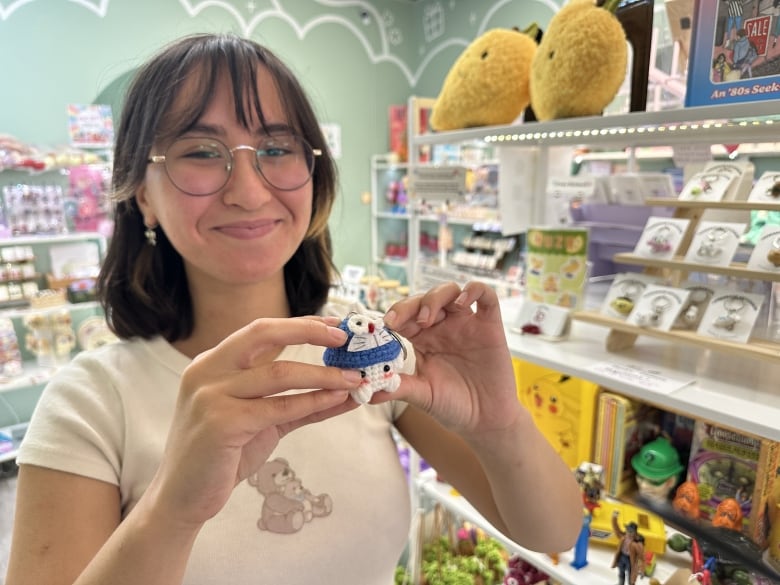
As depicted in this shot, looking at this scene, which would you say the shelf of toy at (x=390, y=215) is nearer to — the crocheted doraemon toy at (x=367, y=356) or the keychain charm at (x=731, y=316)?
the keychain charm at (x=731, y=316)

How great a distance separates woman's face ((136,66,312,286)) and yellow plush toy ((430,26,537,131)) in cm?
59

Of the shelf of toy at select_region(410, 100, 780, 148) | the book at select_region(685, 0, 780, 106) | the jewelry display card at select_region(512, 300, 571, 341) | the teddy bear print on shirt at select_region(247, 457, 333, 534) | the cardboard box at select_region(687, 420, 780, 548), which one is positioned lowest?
the cardboard box at select_region(687, 420, 780, 548)

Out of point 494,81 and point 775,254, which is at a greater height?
point 494,81

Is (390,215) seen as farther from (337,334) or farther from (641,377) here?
(337,334)

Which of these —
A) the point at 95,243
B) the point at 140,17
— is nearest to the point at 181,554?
the point at 95,243

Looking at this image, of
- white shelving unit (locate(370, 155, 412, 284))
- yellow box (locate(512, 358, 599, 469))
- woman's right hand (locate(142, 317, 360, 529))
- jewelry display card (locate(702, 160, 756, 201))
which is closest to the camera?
woman's right hand (locate(142, 317, 360, 529))

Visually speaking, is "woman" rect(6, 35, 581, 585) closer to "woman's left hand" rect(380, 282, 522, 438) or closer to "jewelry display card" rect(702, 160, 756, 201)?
"woman's left hand" rect(380, 282, 522, 438)

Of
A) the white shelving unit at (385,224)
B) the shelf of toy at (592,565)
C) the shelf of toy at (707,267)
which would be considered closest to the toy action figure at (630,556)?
the shelf of toy at (592,565)

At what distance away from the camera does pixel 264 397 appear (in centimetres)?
58

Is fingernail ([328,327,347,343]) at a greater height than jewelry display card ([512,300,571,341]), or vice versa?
fingernail ([328,327,347,343])

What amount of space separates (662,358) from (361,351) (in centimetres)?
79

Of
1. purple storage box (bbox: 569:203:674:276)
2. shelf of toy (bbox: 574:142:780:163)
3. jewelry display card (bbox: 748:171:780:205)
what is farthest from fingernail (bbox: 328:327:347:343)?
purple storage box (bbox: 569:203:674:276)

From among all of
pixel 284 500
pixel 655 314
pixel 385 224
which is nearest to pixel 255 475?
pixel 284 500

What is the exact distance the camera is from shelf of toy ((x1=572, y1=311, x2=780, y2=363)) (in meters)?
0.92
